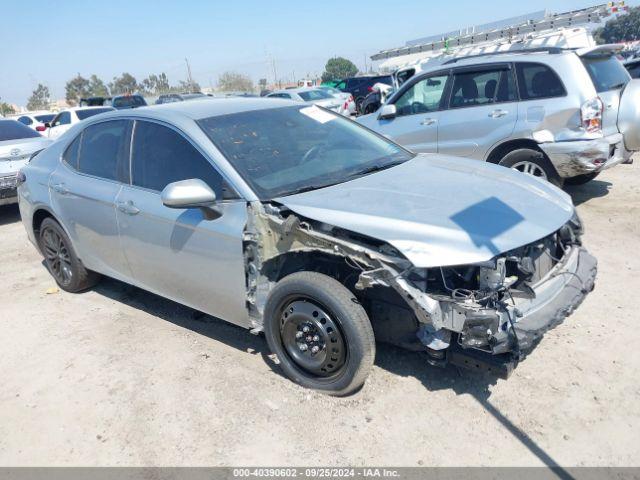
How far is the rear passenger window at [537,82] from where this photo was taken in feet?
19.5

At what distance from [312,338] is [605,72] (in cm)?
536

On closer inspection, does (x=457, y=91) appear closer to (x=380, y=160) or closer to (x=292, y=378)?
(x=380, y=160)

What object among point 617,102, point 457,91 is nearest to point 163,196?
point 457,91

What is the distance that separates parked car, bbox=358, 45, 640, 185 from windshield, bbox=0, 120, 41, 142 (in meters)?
6.43

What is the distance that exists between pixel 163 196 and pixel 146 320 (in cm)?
169

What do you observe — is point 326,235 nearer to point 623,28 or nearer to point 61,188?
point 61,188

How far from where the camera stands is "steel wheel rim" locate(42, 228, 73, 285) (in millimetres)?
4953

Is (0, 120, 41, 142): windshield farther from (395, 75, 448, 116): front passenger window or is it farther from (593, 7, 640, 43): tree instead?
(593, 7, 640, 43): tree

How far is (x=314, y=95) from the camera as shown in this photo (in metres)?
19.1

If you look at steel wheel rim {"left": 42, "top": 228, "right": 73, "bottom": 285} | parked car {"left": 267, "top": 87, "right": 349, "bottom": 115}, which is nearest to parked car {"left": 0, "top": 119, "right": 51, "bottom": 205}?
steel wheel rim {"left": 42, "top": 228, "right": 73, "bottom": 285}

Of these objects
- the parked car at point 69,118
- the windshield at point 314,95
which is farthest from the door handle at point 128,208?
the windshield at point 314,95

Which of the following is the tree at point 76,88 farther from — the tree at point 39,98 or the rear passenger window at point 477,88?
the rear passenger window at point 477,88

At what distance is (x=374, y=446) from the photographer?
280cm

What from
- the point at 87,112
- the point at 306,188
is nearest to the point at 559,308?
the point at 306,188
